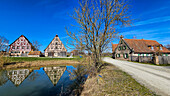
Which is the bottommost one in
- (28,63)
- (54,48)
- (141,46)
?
(28,63)

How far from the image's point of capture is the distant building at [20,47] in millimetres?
39875

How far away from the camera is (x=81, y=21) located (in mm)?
9125

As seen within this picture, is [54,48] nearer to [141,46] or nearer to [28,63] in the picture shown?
[28,63]

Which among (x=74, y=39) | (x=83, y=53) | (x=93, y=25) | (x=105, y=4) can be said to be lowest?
(x=83, y=53)

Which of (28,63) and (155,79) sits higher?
(155,79)

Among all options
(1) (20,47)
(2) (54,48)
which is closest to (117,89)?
(2) (54,48)

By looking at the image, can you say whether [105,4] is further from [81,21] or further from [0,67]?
[0,67]

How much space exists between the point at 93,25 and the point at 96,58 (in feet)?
11.8

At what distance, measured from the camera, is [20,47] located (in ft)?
133

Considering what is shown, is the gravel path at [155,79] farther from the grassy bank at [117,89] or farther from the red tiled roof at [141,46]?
the red tiled roof at [141,46]

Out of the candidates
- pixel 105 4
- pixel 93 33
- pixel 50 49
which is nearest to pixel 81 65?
pixel 93 33

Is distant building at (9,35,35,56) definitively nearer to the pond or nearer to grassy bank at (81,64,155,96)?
the pond

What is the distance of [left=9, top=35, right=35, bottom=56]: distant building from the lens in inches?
1570

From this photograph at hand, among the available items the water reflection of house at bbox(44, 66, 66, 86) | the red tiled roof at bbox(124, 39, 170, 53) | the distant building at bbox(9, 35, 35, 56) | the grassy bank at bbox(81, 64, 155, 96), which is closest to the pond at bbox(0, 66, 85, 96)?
the water reflection of house at bbox(44, 66, 66, 86)
